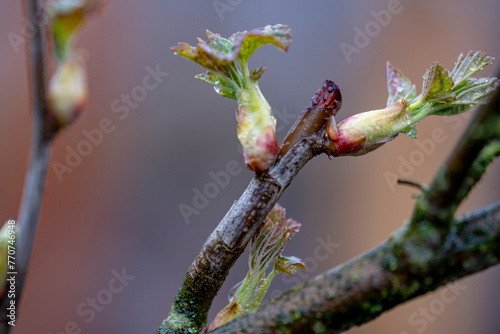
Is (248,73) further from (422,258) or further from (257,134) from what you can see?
(422,258)

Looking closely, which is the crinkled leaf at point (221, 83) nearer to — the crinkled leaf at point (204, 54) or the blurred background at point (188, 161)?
the crinkled leaf at point (204, 54)

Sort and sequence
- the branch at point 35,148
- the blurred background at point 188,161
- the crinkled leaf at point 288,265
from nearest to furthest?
1. the branch at point 35,148
2. the crinkled leaf at point 288,265
3. the blurred background at point 188,161

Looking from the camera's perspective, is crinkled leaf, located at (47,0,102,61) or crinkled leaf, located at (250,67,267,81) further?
crinkled leaf, located at (250,67,267,81)

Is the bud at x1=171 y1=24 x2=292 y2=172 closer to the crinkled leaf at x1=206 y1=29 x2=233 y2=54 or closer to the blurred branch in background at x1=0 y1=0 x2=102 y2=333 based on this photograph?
the crinkled leaf at x1=206 y1=29 x2=233 y2=54

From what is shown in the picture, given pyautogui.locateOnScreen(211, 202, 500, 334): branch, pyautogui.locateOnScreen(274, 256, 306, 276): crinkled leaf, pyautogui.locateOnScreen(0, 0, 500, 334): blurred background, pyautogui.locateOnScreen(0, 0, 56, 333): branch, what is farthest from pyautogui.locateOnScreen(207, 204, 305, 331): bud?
pyautogui.locateOnScreen(0, 0, 500, 334): blurred background

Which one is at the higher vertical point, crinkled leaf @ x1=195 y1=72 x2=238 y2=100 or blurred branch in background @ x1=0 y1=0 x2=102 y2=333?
crinkled leaf @ x1=195 y1=72 x2=238 y2=100

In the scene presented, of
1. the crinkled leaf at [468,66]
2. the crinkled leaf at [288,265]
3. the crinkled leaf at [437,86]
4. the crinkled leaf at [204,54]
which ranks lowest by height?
the crinkled leaf at [288,265]

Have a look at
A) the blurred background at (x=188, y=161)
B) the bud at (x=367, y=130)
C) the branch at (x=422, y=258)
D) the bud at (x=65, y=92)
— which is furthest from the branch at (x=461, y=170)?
the blurred background at (x=188, y=161)

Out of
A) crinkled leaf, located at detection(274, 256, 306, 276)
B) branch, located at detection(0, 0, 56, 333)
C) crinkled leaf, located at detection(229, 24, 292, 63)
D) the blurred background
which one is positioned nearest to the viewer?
branch, located at detection(0, 0, 56, 333)
